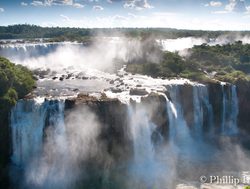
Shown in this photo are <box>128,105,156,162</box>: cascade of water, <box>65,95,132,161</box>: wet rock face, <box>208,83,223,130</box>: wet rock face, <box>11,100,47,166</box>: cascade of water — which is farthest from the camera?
<box>208,83,223,130</box>: wet rock face

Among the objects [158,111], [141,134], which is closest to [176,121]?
[158,111]

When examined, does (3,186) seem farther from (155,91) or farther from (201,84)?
(201,84)

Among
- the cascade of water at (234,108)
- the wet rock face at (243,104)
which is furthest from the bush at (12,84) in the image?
the wet rock face at (243,104)

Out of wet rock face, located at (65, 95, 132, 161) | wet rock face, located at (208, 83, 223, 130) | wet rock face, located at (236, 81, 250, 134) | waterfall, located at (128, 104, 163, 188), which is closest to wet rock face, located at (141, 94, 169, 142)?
waterfall, located at (128, 104, 163, 188)

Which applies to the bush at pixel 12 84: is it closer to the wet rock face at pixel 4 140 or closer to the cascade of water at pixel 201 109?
the wet rock face at pixel 4 140

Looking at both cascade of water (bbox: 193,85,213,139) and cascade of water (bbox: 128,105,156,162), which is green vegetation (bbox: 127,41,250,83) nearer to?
cascade of water (bbox: 193,85,213,139)

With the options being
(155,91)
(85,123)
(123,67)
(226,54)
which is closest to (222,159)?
(155,91)
